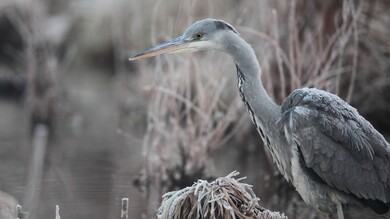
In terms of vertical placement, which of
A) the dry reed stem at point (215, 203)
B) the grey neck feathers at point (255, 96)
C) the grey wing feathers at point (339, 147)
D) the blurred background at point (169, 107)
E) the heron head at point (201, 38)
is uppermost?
the blurred background at point (169, 107)

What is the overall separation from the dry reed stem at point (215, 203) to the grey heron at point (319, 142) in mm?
437

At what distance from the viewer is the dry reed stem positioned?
18.2 ft

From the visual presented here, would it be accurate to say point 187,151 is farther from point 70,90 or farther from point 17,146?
point 70,90

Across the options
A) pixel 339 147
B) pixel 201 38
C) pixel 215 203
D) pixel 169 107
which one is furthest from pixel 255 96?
pixel 169 107

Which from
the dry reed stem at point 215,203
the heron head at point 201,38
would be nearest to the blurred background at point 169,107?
the dry reed stem at point 215,203

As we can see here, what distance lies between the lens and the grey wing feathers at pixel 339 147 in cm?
586

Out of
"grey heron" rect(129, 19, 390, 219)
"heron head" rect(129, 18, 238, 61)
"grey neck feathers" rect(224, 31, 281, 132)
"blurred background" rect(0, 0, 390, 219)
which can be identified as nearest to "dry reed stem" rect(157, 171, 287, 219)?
"grey heron" rect(129, 19, 390, 219)

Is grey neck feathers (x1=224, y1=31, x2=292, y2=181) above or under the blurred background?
under

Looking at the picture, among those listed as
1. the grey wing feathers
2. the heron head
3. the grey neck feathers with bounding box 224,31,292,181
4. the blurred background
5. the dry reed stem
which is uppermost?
the blurred background

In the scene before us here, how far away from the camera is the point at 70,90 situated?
50.8ft

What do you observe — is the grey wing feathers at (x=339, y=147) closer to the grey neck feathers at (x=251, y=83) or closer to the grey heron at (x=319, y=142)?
the grey heron at (x=319, y=142)

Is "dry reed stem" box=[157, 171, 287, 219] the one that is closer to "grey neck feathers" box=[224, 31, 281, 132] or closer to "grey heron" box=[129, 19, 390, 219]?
"grey heron" box=[129, 19, 390, 219]

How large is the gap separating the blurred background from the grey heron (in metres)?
1.68

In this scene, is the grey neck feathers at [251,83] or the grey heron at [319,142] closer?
the grey heron at [319,142]
